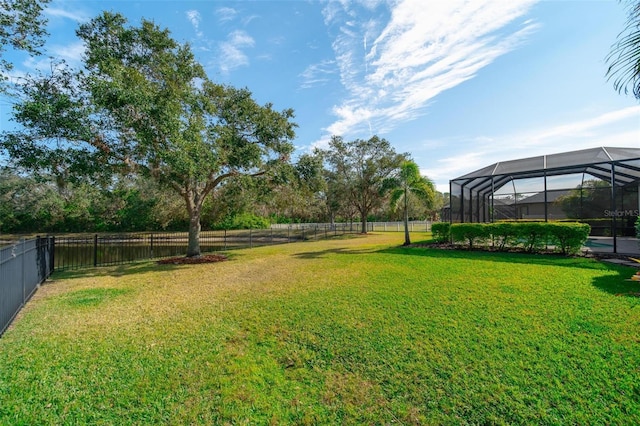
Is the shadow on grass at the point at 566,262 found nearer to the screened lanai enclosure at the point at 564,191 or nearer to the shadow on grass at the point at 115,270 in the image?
the screened lanai enclosure at the point at 564,191

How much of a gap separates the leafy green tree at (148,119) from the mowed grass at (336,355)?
13.8 ft

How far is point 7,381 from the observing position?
2.90 meters

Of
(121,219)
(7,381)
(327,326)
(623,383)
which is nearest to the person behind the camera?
(623,383)

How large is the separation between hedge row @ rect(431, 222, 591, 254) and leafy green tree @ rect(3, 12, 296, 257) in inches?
319

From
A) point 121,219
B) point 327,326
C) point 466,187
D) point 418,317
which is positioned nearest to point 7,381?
point 327,326

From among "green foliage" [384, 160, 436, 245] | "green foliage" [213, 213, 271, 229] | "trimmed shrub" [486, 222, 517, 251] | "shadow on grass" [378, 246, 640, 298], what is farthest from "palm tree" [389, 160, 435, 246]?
"green foliage" [213, 213, 271, 229]

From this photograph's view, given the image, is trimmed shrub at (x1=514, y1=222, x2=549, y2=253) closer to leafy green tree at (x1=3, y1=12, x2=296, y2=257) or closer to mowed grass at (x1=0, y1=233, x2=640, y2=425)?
mowed grass at (x1=0, y1=233, x2=640, y2=425)

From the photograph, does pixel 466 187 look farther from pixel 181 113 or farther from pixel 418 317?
pixel 181 113

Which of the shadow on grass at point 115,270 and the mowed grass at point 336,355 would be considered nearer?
the mowed grass at point 336,355

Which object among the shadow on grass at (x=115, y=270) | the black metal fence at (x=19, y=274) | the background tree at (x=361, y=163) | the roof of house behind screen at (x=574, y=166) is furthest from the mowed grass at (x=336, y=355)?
the background tree at (x=361, y=163)

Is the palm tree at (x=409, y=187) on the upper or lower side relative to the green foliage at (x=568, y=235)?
upper

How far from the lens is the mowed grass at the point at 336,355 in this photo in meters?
2.37

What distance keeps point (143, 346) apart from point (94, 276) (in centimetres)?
654

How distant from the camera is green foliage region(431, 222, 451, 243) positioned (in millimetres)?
12727
